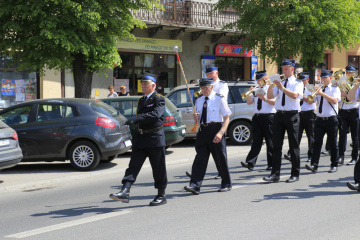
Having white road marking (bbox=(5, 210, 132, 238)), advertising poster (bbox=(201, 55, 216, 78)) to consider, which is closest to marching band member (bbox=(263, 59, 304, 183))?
white road marking (bbox=(5, 210, 132, 238))

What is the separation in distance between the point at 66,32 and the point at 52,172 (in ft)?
16.1

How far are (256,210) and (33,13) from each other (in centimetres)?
928

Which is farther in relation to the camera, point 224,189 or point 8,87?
point 8,87

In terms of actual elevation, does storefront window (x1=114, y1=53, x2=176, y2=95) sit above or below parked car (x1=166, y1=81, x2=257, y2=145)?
above

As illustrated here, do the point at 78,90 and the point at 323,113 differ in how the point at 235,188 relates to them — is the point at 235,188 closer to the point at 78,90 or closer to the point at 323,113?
the point at 323,113

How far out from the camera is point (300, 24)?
2127cm

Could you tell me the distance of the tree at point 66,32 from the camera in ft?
46.0

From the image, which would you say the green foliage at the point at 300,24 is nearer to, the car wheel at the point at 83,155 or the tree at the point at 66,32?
the tree at the point at 66,32

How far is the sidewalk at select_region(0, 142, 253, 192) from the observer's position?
31.5ft

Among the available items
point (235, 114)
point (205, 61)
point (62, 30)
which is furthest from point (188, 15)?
point (62, 30)

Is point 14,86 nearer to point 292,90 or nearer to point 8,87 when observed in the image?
point 8,87

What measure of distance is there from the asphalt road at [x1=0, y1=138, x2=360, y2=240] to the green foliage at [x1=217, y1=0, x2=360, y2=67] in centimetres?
1160

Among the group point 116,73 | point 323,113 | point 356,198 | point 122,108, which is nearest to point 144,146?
point 356,198

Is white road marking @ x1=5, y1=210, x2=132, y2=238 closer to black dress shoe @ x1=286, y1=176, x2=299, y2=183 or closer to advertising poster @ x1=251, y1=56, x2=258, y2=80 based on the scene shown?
black dress shoe @ x1=286, y1=176, x2=299, y2=183
